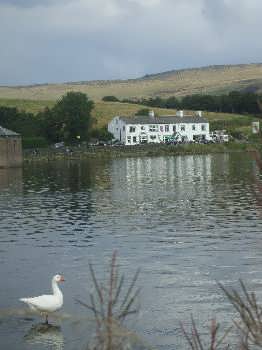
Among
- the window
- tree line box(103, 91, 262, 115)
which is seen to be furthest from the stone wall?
tree line box(103, 91, 262, 115)

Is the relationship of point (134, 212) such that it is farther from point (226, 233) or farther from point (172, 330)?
point (172, 330)

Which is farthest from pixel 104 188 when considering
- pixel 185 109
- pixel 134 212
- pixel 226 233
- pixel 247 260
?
pixel 185 109

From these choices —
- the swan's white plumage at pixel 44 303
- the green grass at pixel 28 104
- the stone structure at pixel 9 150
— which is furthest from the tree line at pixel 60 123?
the swan's white plumage at pixel 44 303

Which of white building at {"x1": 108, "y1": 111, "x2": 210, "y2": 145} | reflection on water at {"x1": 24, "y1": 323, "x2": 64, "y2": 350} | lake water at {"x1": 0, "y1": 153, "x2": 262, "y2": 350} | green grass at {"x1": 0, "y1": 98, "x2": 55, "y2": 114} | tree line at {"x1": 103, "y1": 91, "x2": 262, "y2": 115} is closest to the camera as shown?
reflection on water at {"x1": 24, "y1": 323, "x2": 64, "y2": 350}

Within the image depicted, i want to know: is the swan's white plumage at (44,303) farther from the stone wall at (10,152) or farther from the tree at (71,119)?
the tree at (71,119)

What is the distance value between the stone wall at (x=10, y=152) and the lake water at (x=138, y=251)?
44711 millimetres

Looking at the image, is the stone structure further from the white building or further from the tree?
the white building

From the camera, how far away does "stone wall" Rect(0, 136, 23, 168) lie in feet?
316

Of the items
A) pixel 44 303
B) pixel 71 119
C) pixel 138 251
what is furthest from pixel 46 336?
pixel 71 119

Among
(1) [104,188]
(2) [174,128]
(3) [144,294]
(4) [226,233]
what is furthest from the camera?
(2) [174,128]

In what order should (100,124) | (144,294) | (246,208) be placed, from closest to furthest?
(144,294) → (246,208) → (100,124)

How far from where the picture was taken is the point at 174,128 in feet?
443

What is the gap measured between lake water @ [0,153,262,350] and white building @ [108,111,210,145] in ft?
258

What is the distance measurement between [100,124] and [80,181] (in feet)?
271
